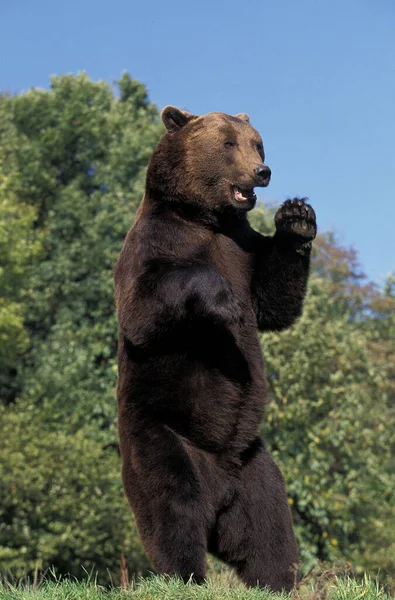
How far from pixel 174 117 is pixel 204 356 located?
154cm

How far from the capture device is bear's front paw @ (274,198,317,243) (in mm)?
5090

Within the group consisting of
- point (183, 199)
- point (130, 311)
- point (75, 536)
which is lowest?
point (75, 536)

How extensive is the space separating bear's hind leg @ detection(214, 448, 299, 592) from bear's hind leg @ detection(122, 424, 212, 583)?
0.22 m

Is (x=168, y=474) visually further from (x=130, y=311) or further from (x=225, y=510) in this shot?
(x=130, y=311)

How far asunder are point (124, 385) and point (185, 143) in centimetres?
148

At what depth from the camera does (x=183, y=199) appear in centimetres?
524

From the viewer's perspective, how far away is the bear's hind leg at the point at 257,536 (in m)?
4.91

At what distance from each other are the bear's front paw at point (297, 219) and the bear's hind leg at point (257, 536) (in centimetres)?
135

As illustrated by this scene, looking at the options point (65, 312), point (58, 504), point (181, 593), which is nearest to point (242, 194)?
point (181, 593)

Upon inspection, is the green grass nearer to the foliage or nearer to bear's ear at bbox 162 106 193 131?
bear's ear at bbox 162 106 193 131

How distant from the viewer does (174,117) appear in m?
5.56

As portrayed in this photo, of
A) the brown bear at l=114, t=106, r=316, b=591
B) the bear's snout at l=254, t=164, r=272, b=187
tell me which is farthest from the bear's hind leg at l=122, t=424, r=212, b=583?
the bear's snout at l=254, t=164, r=272, b=187

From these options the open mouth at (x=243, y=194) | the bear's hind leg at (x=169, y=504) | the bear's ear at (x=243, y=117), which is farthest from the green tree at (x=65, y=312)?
the open mouth at (x=243, y=194)

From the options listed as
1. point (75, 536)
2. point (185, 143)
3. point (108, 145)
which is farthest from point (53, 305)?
point (185, 143)
